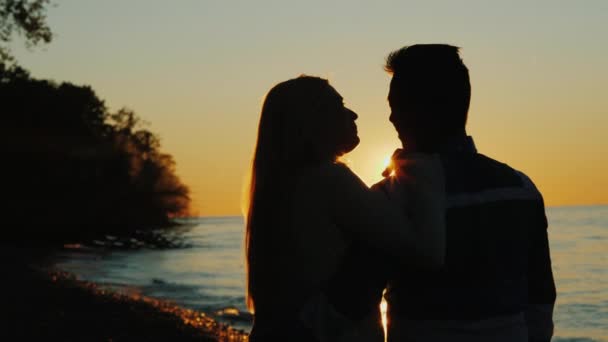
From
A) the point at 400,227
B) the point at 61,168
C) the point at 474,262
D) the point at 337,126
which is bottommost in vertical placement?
the point at 474,262

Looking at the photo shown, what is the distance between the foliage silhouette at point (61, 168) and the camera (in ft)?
159

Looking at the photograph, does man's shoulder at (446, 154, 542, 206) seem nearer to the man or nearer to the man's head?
the man

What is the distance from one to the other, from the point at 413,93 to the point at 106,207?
56269 mm

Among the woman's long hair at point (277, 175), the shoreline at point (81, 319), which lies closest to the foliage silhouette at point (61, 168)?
the shoreline at point (81, 319)

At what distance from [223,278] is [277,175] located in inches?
1654

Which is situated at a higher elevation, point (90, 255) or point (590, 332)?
point (90, 255)

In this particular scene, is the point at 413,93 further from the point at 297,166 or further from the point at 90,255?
the point at 90,255

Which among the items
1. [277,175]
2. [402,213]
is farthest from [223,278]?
[402,213]

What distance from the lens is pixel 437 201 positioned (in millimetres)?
2934

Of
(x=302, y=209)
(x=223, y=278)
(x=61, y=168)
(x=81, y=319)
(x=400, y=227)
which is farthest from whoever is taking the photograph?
(x=61, y=168)

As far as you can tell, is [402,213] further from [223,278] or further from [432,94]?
[223,278]

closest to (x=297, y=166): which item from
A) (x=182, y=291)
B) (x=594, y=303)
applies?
(x=594, y=303)

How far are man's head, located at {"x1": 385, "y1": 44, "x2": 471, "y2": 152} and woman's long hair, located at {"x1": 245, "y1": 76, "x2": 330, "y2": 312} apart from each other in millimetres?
349

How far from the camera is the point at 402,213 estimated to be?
3.03 m
